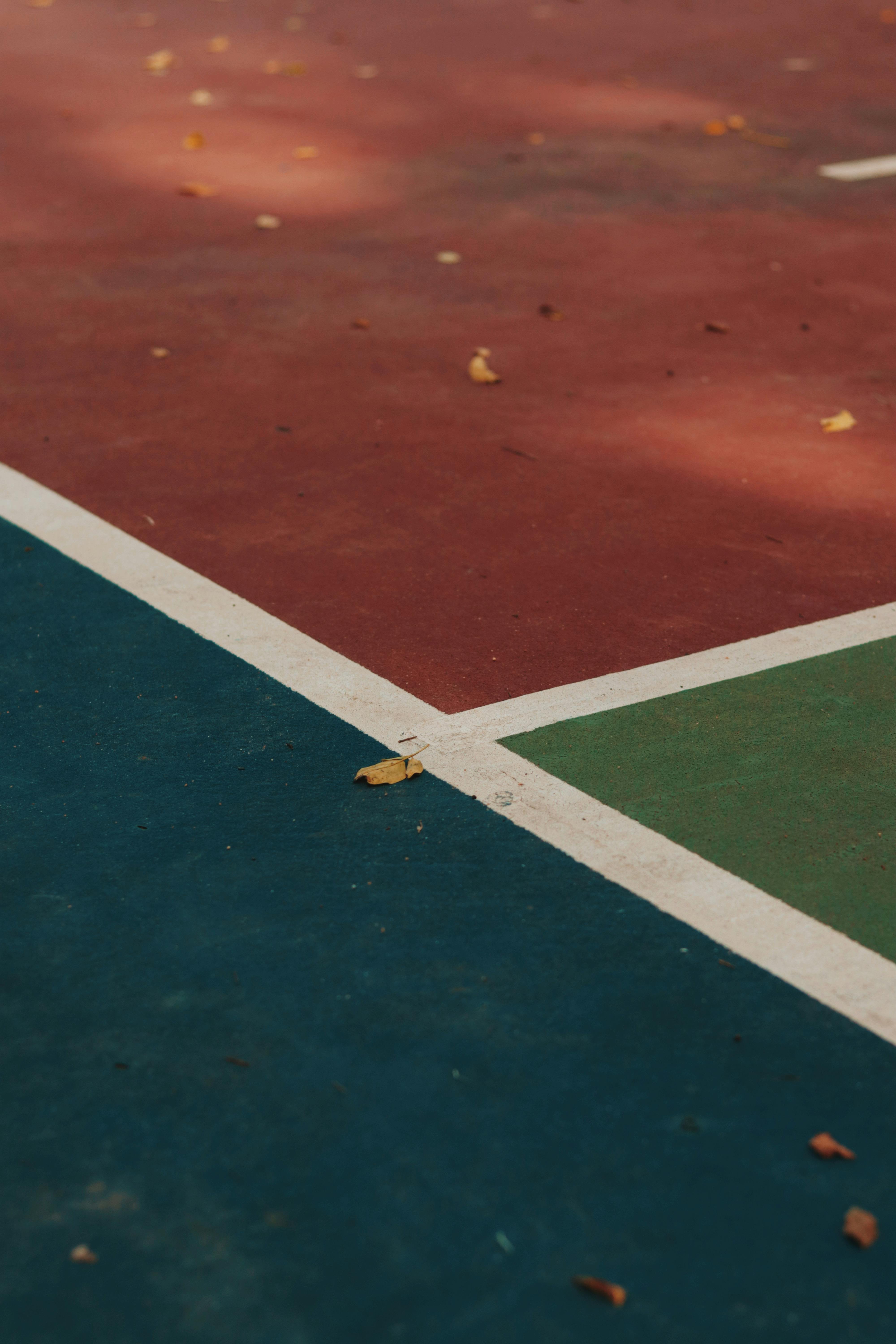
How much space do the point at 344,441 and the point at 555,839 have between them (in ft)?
11.3

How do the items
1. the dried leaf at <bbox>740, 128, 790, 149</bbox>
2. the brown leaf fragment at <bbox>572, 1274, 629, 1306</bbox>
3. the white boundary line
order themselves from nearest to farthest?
the brown leaf fragment at <bbox>572, 1274, 629, 1306</bbox>
the white boundary line
the dried leaf at <bbox>740, 128, 790, 149</bbox>

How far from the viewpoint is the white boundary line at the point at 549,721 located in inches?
146

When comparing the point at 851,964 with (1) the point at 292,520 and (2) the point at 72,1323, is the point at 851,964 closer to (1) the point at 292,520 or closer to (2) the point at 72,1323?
(2) the point at 72,1323

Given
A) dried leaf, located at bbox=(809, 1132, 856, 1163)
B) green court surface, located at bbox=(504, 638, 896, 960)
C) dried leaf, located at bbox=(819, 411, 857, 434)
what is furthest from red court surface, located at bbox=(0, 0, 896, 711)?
dried leaf, located at bbox=(809, 1132, 856, 1163)

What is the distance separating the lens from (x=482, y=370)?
7.90 m

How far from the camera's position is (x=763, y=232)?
10.6 meters

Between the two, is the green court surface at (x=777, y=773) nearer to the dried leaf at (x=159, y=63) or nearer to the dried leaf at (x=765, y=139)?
the dried leaf at (x=765, y=139)

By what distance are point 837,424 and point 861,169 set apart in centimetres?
610

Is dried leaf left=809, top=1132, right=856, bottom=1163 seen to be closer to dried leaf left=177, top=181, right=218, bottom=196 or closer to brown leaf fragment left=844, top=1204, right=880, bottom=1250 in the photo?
brown leaf fragment left=844, top=1204, right=880, bottom=1250

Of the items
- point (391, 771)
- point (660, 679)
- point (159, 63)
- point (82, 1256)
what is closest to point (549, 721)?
point (660, 679)

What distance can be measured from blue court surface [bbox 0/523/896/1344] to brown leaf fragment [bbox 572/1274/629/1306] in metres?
0.02

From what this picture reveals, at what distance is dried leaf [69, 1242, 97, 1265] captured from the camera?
2.90 m

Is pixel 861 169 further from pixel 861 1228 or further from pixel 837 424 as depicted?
pixel 861 1228

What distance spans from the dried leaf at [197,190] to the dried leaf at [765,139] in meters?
5.07
